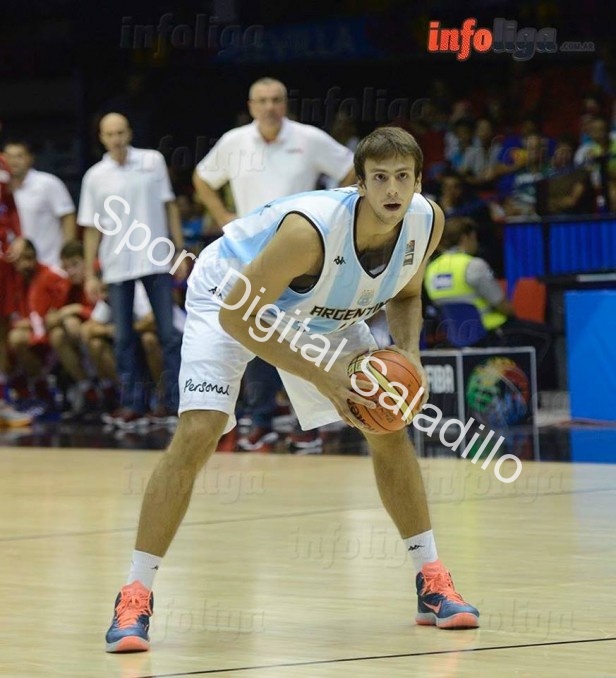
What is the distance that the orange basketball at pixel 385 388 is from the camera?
15.8ft

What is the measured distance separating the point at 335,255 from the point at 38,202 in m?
9.08

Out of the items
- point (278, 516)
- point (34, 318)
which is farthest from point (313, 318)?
point (34, 318)

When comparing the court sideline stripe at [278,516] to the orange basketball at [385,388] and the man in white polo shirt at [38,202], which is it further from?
the man in white polo shirt at [38,202]

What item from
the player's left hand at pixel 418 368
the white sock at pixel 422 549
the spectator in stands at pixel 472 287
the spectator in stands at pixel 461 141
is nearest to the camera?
the player's left hand at pixel 418 368

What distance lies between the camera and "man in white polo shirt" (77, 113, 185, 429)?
11.6m

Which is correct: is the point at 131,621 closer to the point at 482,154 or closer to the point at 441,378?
the point at 441,378

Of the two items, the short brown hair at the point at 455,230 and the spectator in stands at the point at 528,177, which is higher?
the spectator in stands at the point at 528,177

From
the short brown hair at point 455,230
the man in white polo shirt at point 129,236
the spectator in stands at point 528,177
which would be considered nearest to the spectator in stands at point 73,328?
the man in white polo shirt at point 129,236

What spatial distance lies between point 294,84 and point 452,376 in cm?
983

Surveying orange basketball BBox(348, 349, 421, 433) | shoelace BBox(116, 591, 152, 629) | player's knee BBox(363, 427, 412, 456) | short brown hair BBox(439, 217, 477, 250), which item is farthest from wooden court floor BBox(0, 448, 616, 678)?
short brown hair BBox(439, 217, 477, 250)

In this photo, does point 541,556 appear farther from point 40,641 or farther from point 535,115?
point 535,115

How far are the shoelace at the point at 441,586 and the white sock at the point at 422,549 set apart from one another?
0.06 metres

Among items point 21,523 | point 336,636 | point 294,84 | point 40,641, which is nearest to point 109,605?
point 40,641

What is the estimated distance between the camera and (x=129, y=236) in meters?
11.8
